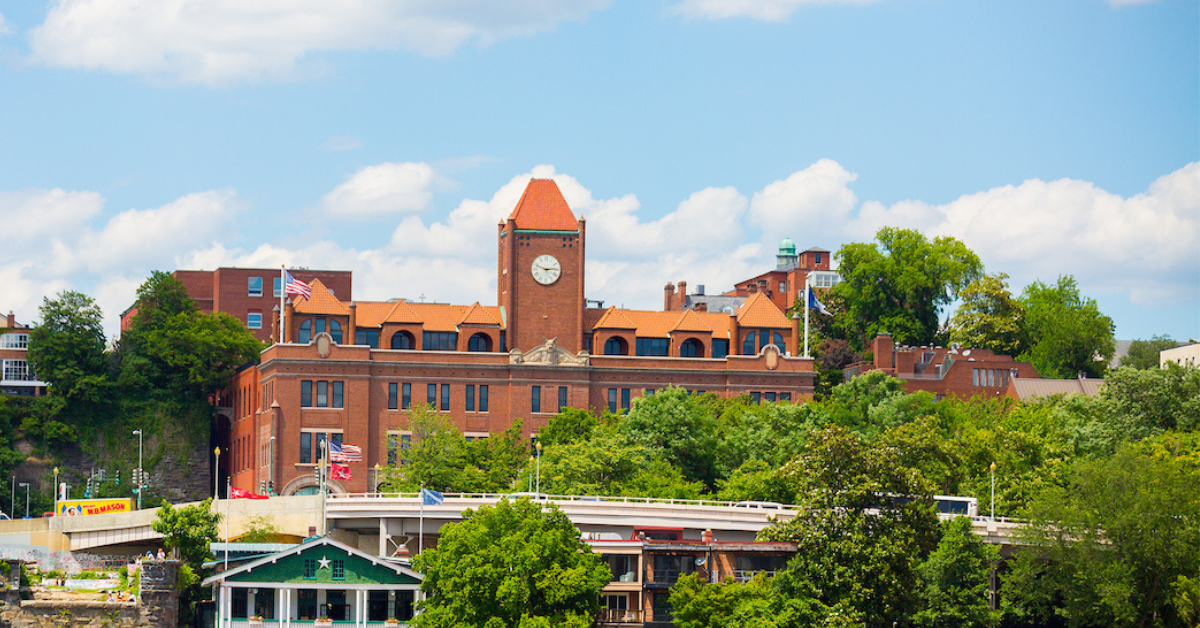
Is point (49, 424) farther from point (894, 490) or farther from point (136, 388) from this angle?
point (894, 490)

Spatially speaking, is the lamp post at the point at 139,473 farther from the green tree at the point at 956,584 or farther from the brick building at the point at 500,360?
the green tree at the point at 956,584

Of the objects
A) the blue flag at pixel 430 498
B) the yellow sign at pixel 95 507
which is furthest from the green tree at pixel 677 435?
the yellow sign at pixel 95 507

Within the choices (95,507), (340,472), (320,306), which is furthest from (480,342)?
(95,507)

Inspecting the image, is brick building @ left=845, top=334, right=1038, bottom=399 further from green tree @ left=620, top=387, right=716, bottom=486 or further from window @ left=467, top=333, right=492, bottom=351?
window @ left=467, top=333, right=492, bottom=351

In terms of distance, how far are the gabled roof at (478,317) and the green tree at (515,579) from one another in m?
48.2

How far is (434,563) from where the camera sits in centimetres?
8894

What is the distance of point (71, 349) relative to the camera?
478ft

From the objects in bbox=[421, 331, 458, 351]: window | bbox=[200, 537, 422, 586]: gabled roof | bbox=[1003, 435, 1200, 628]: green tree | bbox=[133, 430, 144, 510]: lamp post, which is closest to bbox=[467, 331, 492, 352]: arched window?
bbox=[421, 331, 458, 351]: window

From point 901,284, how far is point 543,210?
32124mm

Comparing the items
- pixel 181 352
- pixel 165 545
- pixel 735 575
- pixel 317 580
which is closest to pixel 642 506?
pixel 735 575

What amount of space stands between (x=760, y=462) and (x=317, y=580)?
30.7m

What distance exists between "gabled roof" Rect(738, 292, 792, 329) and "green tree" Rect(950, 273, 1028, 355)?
1988 cm

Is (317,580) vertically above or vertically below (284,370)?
below

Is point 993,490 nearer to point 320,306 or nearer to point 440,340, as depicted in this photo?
point 440,340
